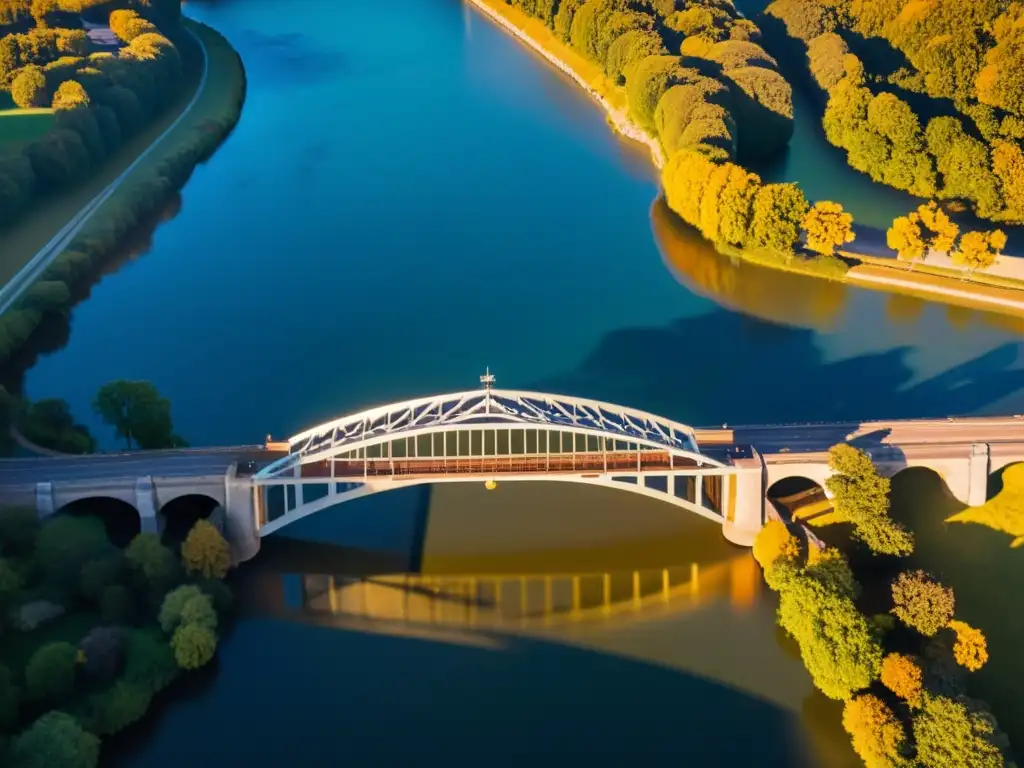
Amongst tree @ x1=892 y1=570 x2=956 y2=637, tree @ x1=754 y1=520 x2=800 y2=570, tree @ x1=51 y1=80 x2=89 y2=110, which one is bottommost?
tree @ x1=892 y1=570 x2=956 y2=637

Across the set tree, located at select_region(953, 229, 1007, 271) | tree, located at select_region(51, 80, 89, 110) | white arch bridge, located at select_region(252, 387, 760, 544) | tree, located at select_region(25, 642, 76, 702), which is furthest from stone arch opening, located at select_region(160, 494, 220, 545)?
tree, located at select_region(51, 80, 89, 110)

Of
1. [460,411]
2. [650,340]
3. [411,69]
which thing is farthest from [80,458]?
[411,69]

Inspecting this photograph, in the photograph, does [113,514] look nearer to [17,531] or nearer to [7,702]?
[17,531]

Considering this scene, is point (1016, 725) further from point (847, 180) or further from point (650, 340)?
point (847, 180)

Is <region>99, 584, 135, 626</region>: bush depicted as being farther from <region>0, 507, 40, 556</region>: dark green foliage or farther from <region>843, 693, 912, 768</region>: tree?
<region>843, 693, 912, 768</region>: tree

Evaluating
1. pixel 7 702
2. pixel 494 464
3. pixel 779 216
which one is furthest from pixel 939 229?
pixel 7 702

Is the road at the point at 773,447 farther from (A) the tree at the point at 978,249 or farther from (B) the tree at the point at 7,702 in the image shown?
(A) the tree at the point at 978,249

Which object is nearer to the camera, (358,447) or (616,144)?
(358,447)
